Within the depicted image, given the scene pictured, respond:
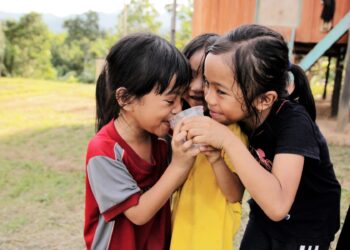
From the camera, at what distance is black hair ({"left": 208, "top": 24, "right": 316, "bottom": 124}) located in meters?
1.29

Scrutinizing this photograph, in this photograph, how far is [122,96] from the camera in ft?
4.75

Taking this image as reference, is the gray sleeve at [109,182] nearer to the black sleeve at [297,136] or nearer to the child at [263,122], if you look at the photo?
the child at [263,122]

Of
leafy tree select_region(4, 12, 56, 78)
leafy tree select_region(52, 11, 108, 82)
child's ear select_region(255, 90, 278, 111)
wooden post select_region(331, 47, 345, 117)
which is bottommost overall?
leafy tree select_region(52, 11, 108, 82)

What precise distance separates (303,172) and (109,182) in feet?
2.21

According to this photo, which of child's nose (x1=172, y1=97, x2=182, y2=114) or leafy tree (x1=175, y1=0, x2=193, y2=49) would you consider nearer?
child's nose (x1=172, y1=97, x2=182, y2=114)

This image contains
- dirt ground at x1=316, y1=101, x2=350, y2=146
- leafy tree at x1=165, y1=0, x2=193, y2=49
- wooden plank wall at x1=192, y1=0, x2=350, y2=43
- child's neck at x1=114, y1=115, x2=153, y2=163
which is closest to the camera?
child's neck at x1=114, y1=115, x2=153, y2=163

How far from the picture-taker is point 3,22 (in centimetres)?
2848

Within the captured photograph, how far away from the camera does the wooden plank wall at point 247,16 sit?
7691 mm

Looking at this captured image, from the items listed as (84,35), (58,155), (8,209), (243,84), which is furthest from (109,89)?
(84,35)

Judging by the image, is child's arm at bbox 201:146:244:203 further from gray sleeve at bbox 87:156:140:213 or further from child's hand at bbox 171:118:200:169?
gray sleeve at bbox 87:156:140:213

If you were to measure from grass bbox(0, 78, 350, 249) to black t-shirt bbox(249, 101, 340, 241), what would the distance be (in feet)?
7.44

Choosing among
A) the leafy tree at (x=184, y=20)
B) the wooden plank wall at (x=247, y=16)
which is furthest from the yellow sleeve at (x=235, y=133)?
the leafy tree at (x=184, y=20)

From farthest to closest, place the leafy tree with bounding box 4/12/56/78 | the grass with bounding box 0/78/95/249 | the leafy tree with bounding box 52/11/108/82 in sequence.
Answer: the leafy tree with bounding box 52/11/108/82 → the leafy tree with bounding box 4/12/56/78 → the grass with bounding box 0/78/95/249

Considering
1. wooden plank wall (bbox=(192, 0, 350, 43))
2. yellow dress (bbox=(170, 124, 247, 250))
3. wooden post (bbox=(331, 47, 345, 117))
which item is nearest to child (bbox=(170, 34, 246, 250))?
yellow dress (bbox=(170, 124, 247, 250))
